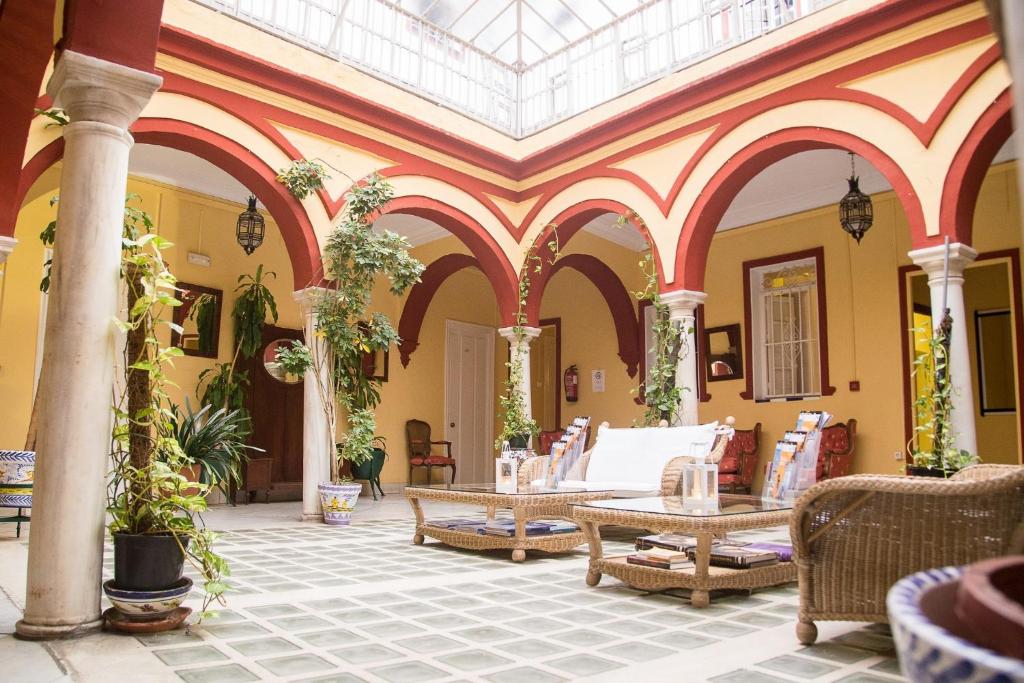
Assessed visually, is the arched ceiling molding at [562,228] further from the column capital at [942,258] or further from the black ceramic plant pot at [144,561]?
the black ceramic plant pot at [144,561]

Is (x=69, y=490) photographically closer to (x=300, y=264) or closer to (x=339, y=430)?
(x=300, y=264)

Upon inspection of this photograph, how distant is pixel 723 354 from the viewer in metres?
10.6

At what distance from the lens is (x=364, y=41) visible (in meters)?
8.51

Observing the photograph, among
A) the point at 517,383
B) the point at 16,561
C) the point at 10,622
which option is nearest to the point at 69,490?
the point at 10,622

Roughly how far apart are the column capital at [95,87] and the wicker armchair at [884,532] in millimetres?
3173

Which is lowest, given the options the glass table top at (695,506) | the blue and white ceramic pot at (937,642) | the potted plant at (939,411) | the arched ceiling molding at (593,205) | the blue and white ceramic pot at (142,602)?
the blue and white ceramic pot at (142,602)

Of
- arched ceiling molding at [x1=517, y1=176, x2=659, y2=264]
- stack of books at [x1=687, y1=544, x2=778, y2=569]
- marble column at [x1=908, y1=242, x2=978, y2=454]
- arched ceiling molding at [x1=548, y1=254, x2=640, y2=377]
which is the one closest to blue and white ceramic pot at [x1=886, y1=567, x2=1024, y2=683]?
stack of books at [x1=687, y1=544, x2=778, y2=569]

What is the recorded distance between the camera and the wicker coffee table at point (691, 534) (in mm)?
3500

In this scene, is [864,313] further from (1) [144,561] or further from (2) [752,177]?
(1) [144,561]

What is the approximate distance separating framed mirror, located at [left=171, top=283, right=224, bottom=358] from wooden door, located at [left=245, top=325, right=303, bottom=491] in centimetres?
60

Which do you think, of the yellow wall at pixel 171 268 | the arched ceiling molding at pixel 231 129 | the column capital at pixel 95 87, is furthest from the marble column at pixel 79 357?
the yellow wall at pixel 171 268

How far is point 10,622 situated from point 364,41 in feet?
23.5

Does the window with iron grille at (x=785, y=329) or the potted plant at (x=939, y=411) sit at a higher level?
the window with iron grille at (x=785, y=329)

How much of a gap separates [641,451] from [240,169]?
15.3 feet
